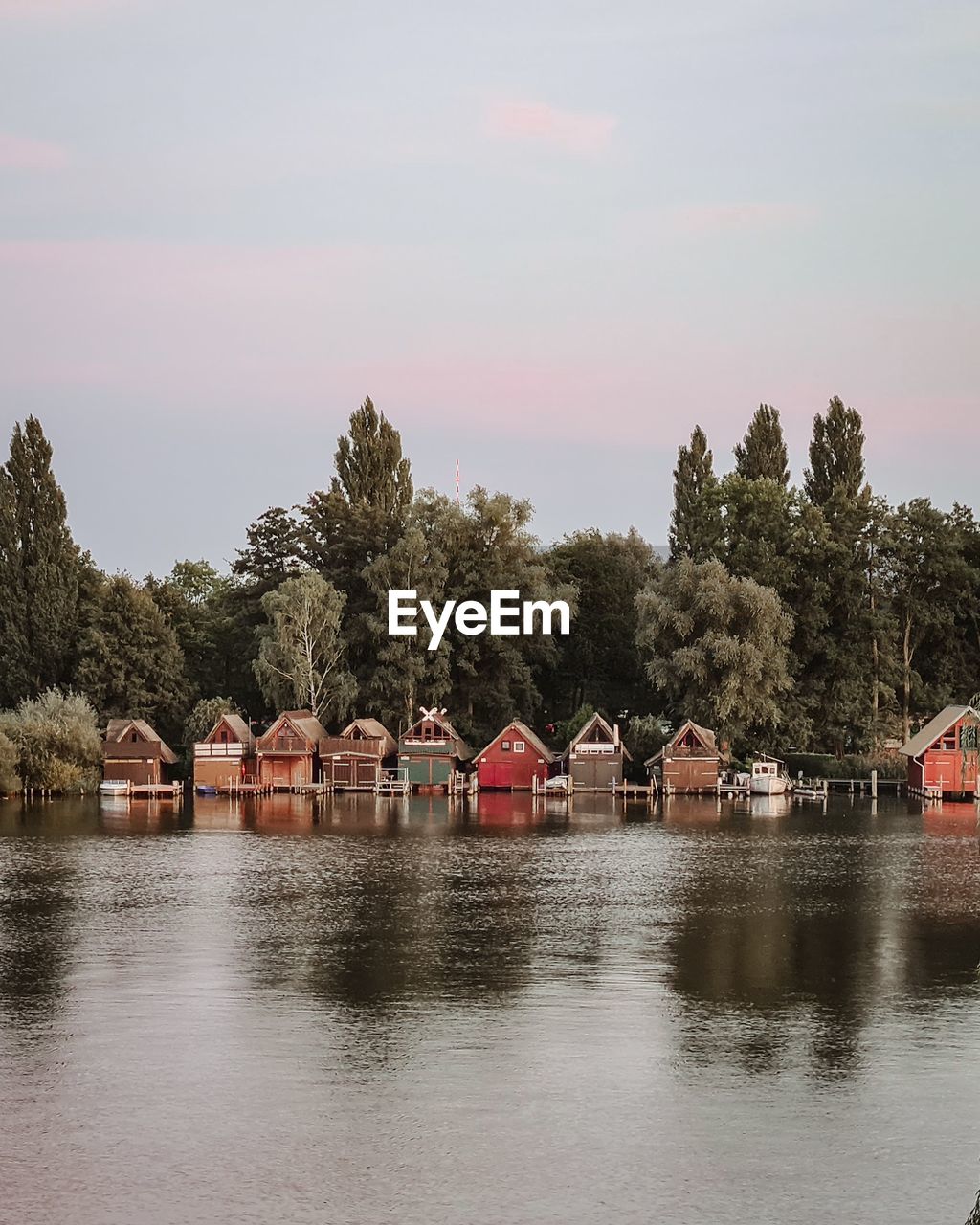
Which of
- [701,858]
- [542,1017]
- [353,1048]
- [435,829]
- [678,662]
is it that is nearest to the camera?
[353,1048]

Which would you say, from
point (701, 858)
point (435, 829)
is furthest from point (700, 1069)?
point (435, 829)

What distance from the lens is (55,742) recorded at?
79812 mm

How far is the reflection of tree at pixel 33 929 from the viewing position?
28625 millimetres

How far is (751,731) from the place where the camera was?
86875 millimetres

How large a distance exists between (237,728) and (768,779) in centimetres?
2912

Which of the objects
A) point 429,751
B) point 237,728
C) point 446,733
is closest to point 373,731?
point 429,751

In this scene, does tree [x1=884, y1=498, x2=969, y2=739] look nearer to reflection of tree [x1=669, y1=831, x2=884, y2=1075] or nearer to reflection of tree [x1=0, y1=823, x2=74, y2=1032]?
reflection of tree [x1=669, y1=831, x2=884, y2=1075]

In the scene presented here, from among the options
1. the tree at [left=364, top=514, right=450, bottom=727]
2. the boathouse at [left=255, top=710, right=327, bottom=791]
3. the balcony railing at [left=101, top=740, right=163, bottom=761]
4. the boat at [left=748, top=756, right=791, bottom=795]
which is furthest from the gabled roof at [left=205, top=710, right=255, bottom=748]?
the boat at [left=748, top=756, right=791, bottom=795]

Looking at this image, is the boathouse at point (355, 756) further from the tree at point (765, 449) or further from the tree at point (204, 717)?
the tree at point (765, 449)

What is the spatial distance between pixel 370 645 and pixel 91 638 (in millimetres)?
15899

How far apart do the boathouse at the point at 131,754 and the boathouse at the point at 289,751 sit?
5.61m

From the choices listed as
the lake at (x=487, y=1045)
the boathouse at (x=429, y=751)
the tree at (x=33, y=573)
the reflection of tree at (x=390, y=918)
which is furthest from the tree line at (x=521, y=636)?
the lake at (x=487, y=1045)

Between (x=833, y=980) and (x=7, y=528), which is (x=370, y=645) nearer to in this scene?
(x=7, y=528)

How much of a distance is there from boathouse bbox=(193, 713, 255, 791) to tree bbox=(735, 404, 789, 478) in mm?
36723
